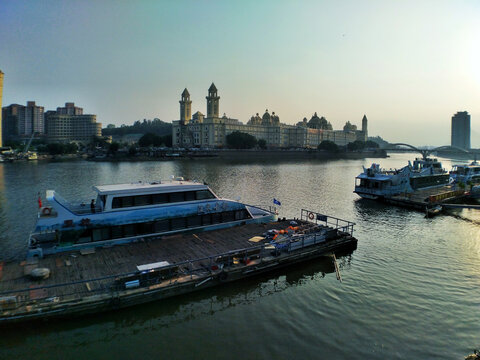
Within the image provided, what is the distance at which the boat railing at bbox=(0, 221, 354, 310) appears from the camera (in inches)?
530

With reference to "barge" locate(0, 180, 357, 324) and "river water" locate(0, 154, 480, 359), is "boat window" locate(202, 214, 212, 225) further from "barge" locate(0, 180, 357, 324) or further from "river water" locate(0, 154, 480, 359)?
"river water" locate(0, 154, 480, 359)

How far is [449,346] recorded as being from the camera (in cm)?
1412

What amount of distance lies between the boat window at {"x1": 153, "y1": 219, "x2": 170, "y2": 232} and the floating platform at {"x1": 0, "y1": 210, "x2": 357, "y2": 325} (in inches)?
30.9

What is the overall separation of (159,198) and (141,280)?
267 inches

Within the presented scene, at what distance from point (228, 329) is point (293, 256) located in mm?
6807

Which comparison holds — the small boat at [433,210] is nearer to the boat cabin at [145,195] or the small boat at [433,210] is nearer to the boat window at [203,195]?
the boat window at [203,195]

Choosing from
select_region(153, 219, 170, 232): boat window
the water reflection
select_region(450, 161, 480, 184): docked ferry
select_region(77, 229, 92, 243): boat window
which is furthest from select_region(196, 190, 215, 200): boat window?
select_region(450, 161, 480, 184): docked ferry

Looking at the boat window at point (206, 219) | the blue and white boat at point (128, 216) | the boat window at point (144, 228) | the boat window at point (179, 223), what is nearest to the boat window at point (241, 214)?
the blue and white boat at point (128, 216)

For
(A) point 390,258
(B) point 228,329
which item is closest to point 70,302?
(B) point 228,329

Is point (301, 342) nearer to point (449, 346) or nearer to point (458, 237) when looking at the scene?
point (449, 346)

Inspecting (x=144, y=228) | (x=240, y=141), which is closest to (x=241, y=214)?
(x=144, y=228)

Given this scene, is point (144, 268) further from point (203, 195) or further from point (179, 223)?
point (203, 195)

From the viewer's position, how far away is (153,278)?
15.5 meters

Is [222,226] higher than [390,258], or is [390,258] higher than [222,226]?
[222,226]
